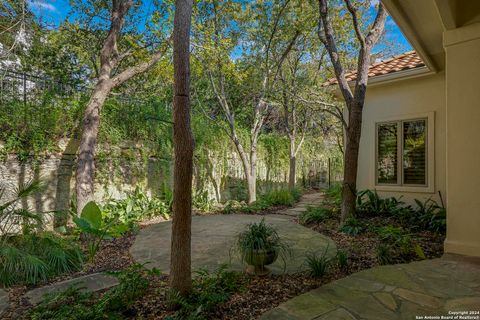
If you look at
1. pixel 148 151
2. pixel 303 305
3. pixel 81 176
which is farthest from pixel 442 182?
pixel 81 176

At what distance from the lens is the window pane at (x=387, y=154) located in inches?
270

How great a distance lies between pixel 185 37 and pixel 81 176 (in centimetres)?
436

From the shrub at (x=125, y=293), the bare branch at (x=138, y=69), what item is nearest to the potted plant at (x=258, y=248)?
the shrub at (x=125, y=293)

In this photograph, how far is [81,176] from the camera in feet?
18.6

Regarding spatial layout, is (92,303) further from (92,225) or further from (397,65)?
(397,65)

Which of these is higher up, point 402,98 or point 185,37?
point 402,98

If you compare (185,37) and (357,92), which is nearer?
(185,37)

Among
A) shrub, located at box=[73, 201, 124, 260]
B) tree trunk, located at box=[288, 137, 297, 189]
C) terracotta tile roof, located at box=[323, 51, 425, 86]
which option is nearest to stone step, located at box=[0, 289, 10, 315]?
shrub, located at box=[73, 201, 124, 260]

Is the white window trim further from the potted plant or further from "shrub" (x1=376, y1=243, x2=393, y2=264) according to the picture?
the potted plant

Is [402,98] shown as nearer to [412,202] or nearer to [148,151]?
[412,202]

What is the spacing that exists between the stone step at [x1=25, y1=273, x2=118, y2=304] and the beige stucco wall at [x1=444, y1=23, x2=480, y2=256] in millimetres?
4509

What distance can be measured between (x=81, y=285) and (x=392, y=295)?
328cm

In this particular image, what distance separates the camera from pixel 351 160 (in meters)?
5.48

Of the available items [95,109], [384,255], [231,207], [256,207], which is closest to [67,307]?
[384,255]
